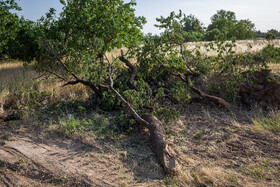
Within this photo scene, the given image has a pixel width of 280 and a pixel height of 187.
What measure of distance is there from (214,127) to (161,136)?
1637 mm

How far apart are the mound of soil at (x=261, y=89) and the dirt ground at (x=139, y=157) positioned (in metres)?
1.24

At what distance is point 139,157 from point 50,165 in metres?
1.52

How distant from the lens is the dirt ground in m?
3.54

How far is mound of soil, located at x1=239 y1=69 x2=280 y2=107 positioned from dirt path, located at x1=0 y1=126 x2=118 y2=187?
4687 mm

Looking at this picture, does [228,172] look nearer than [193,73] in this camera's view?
Yes

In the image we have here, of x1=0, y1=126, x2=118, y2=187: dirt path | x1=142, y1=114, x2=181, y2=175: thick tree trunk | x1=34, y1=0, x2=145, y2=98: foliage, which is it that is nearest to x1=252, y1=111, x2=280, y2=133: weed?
x1=142, y1=114, x2=181, y2=175: thick tree trunk

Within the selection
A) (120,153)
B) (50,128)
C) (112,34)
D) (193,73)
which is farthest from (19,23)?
(120,153)

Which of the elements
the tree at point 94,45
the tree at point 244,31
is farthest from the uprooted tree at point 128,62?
the tree at point 244,31

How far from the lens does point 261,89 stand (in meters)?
6.59

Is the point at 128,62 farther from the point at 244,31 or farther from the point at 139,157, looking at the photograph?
the point at 244,31

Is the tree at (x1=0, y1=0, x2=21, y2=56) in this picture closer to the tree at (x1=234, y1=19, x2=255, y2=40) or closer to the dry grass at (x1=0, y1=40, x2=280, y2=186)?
the dry grass at (x1=0, y1=40, x2=280, y2=186)

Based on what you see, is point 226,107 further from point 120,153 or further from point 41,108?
point 41,108

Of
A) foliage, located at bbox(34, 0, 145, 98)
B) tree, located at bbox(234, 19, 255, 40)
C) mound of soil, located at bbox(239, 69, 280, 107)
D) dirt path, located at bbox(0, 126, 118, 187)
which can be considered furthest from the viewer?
tree, located at bbox(234, 19, 255, 40)

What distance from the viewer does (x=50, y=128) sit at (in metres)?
5.15
